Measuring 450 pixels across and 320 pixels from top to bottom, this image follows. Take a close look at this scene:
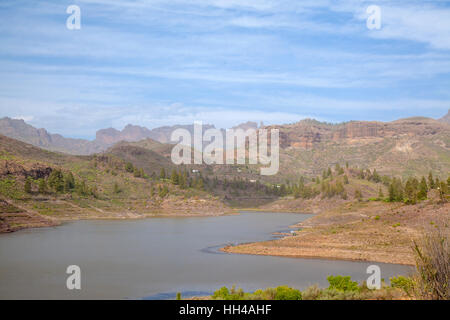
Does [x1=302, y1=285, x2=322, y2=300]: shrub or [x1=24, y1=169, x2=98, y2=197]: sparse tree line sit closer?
[x1=302, y1=285, x2=322, y2=300]: shrub

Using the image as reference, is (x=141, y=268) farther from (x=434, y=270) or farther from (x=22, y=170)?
(x=22, y=170)

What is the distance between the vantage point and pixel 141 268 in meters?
49.9

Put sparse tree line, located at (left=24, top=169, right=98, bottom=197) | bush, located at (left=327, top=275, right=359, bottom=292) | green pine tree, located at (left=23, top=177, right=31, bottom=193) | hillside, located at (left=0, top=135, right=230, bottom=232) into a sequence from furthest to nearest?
sparse tree line, located at (left=24, top=169, right=98, bottom=197) < green pine tree, located at (left=23, top=177, right=31, bottom=193) < hillside, located at (left=0, top=135, right=230, bottom=232) < bush, located at (left=327, top=275, right=359, bottom=292)

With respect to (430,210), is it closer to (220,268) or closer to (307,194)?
(220,268)

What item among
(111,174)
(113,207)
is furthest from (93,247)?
(111,174)

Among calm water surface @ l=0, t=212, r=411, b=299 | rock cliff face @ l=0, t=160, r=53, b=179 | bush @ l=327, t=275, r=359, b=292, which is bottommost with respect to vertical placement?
calm water surface @ l=0, t=212, r=411, b=299

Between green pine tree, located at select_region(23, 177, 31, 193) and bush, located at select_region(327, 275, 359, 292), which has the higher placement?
green pine tree, located at select_region(23, 177, 31, 193)

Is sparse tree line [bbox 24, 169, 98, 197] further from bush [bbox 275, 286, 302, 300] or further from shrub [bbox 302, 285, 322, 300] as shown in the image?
shrub [bbox 302, 285, 322, 300]

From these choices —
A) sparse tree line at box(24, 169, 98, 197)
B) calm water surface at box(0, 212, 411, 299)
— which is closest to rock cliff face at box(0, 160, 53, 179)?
sparse tree line at box(24, 169, 98, 197)

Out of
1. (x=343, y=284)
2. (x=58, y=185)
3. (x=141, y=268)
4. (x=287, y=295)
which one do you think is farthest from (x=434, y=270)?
(x=58, y=185)

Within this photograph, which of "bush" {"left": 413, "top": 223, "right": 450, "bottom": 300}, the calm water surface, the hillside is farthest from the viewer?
the hillside

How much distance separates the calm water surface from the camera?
128 ft

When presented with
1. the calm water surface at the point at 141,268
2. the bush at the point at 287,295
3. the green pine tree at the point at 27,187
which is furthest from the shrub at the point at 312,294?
the green pine tree at the point at 27,187
